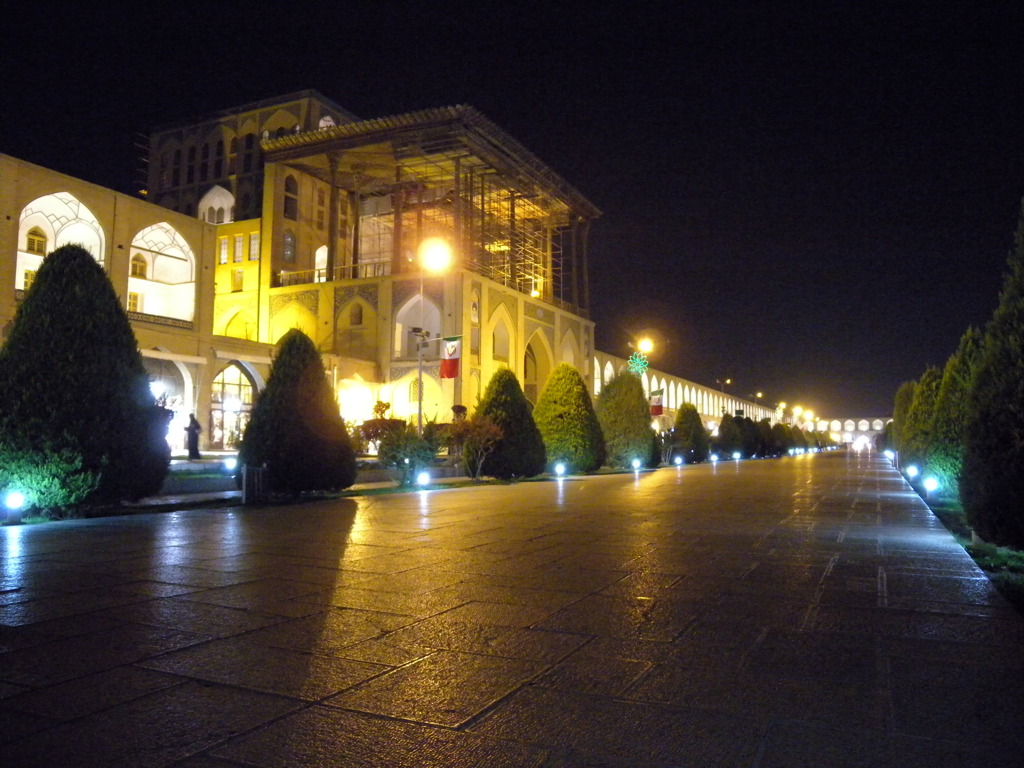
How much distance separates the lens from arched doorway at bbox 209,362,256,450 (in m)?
33.8

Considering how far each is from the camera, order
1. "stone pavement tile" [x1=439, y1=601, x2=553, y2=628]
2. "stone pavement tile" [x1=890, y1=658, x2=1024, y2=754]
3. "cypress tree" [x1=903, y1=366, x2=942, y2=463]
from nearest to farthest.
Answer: "stone pavement tile" [x1=890, y1=658, x2=1024, y2=754]
"stone pavement tile" [x1=439, y1=601, x2=553, y2=628]
"cypress tree" [x1=903, y1=366, x2=942, y2=463]

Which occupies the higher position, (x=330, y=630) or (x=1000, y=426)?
(x=1000, y=426)

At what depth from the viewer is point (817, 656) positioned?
3.73 m

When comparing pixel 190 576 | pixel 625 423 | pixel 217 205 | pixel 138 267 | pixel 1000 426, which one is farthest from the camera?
pixel 217 205

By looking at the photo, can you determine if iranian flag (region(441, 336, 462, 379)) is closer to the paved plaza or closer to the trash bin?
the trash bin

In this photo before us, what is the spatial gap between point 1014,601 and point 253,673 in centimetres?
483

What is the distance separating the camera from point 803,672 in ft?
11.4

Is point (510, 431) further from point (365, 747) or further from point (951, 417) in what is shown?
point (365, 747)

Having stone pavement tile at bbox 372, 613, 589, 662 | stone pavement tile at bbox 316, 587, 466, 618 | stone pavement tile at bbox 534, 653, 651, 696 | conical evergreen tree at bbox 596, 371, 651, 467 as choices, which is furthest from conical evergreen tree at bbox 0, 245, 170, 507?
conical evergreen tree at bbox 596, 371, 651, 467

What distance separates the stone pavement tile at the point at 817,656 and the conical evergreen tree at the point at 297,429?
11.0 metres

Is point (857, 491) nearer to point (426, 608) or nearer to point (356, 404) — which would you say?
point (426, 608)

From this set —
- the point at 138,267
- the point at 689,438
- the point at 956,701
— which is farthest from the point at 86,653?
the point at 689,438

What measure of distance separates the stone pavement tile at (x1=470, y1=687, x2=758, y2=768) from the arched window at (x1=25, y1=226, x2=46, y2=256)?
31.1 metres

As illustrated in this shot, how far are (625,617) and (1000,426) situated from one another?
4.12 metres
